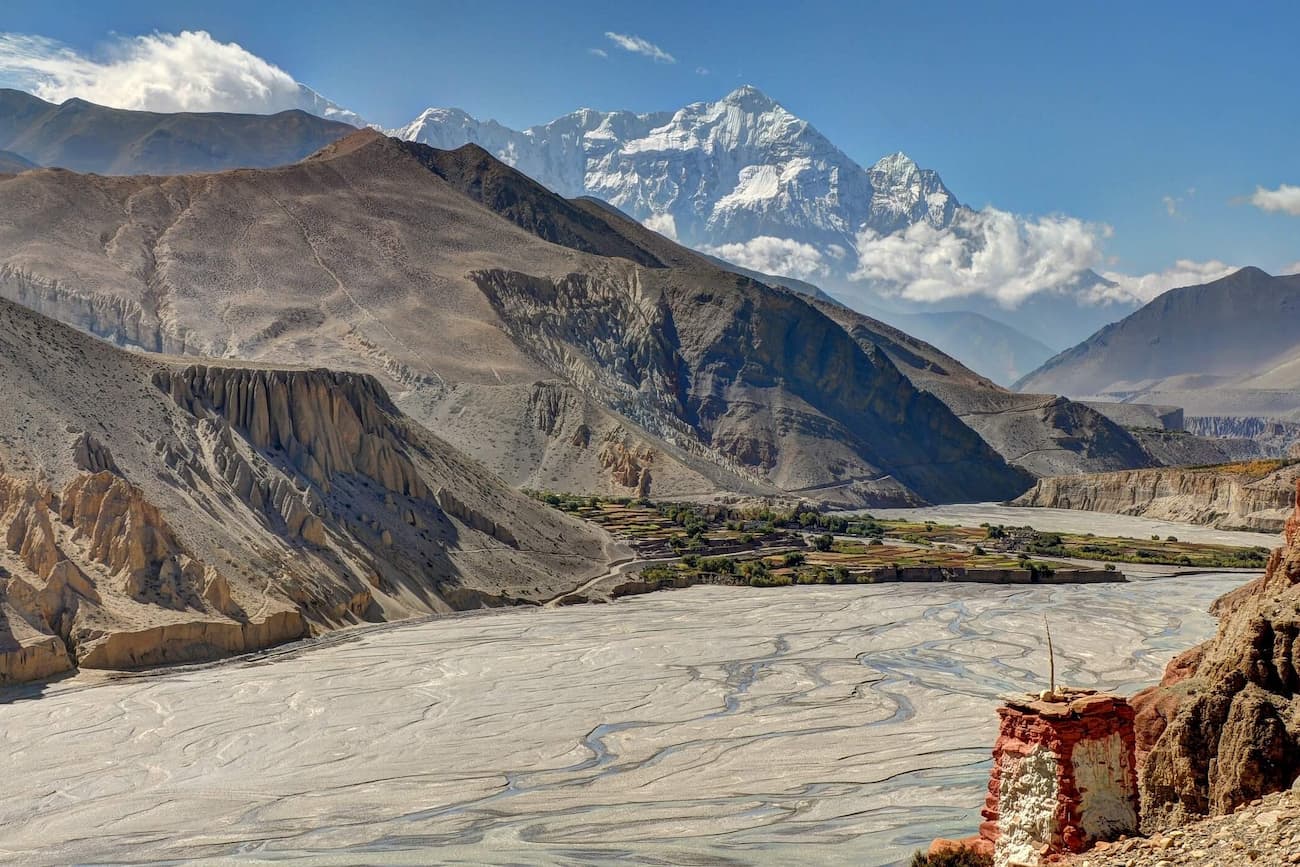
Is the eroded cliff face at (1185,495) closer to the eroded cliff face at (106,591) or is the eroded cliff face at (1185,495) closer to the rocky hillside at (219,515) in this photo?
the rocky hillside at (219,515)

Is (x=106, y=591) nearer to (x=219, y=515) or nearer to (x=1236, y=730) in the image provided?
(x=219, y=515)

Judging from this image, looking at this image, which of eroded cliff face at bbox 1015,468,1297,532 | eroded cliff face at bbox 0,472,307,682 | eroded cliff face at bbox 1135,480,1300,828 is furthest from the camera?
eroded cliff face at bbox 1015,468,1297,532

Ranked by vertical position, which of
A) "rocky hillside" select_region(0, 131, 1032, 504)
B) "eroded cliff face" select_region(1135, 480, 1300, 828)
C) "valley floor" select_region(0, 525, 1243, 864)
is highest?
"rocky hillside" select_region(0, 131, 1032, 504)

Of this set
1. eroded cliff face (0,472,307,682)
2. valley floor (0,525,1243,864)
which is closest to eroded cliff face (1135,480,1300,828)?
valley floor (0,525,1243,864)

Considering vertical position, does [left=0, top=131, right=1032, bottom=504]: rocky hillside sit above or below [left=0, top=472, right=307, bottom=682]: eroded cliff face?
above

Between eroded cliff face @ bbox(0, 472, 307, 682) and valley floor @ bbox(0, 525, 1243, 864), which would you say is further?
eroded cliff face @ bbox(0, 472, 307, 682)

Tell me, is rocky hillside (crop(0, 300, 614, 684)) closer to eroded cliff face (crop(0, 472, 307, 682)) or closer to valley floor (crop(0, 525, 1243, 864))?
eroded cliff face (crop(0, 472, 307, 682))

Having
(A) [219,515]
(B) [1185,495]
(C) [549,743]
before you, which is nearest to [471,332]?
(B) [1185,495]
